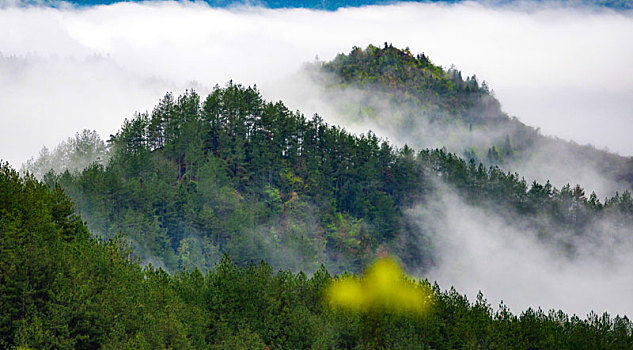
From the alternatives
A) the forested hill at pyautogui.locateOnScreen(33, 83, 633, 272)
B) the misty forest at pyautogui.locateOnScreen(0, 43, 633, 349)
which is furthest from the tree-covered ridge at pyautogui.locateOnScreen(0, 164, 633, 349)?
the forested hill at pyautogui.locateOnScreen(33, 83, 633, 272)

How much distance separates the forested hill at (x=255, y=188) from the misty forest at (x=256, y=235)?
303 mm

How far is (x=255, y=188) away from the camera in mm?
122750

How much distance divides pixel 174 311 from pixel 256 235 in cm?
6107

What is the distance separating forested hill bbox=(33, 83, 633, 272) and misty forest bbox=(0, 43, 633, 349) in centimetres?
30

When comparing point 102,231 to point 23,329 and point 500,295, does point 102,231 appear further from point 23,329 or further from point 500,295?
point 500,295

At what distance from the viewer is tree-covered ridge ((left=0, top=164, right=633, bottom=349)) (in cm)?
4253

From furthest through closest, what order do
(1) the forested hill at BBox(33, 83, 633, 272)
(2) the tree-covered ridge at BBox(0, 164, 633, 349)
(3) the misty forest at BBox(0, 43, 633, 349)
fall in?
(1) the forested hill at BBox(33, 83, 633, 272) → (3) the misty forest at BBox(0, 43, 633, 349) → (2) the tree-covered ridge at BBox(0, 164, 633, 349)

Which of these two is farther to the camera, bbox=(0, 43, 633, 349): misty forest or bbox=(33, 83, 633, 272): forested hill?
bbox=(33, 83, 633, 272): forested hill

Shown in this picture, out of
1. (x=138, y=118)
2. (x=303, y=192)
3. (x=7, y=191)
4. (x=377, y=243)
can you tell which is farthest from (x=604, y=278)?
(x=7, y=191)

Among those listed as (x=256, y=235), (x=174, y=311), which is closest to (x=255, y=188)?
(x=256, y=235)

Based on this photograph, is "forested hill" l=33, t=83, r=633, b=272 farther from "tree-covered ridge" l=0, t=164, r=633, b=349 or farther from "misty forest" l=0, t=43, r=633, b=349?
"tree-covered ridge" l=0, t=164, r=633, b=349

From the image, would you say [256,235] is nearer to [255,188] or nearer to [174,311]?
[255,188]

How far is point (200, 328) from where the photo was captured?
5303cm

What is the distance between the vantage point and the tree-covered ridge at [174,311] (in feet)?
140
